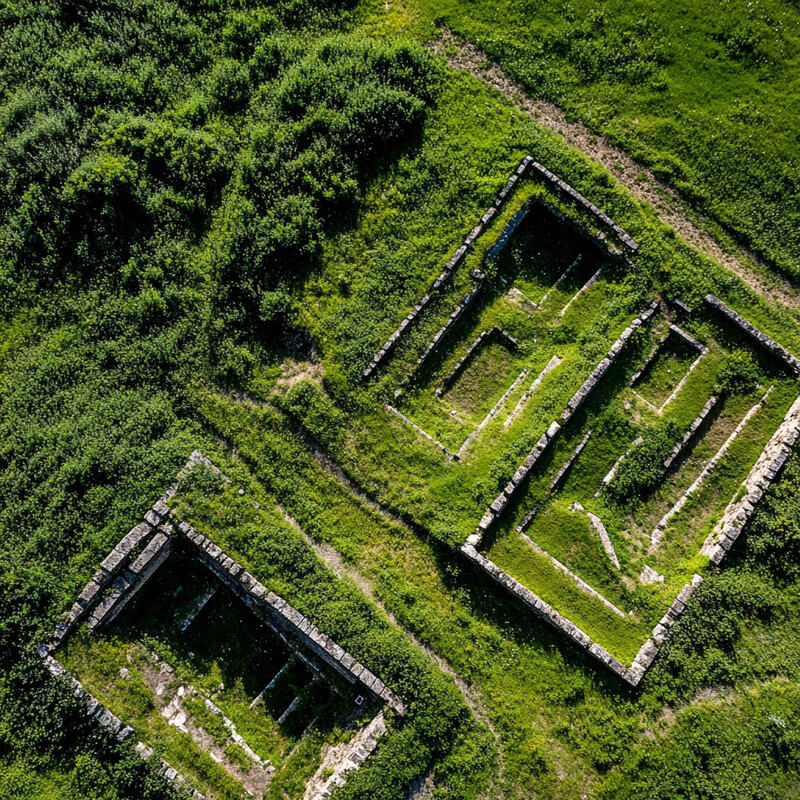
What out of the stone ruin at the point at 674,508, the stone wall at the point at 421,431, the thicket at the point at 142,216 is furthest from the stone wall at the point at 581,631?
the thicket at the point at 142,216

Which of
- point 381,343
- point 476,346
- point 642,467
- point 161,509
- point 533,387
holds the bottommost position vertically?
point 161,509

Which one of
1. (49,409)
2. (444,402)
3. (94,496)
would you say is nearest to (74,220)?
(49,409)

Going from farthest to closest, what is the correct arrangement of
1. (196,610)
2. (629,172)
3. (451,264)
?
(629,172) → (451,264) → (196,610)

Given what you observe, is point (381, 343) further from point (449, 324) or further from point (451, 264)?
point (451, 264)

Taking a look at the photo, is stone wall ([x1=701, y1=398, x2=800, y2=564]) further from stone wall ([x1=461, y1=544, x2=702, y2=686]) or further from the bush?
the bush

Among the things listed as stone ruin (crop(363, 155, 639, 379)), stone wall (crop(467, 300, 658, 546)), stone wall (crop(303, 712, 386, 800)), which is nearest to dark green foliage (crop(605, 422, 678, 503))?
stone wall (crop(467, 300, 658, 546))

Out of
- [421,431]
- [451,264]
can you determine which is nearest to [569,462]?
[421,431]
